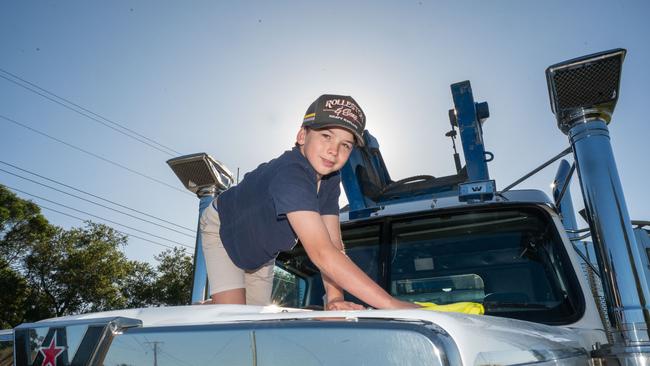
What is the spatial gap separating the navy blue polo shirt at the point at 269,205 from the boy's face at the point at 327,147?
0.04 m

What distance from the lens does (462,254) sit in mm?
2869

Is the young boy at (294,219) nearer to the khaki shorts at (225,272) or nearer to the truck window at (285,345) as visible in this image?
the khaki shorts at (225,272)

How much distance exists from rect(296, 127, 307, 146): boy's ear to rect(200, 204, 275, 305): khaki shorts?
2.19 ft

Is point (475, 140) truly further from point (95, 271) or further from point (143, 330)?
point (95, 271)

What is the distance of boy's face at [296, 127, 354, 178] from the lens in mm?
1934

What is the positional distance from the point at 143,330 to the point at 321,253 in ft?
2.40

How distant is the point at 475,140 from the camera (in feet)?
12.4

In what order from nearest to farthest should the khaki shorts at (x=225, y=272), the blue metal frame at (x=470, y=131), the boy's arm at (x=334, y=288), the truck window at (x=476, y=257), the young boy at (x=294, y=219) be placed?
the young boy at (x=294, y=219), the boy's arm at (x=334, y=288), the khaki shorts at (x=225, y=272), the truck window at (x=476, y=257), the blue metal frame at (x=470, y=131)

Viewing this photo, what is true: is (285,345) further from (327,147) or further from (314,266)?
(314,266)

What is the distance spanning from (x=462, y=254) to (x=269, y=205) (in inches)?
59.1

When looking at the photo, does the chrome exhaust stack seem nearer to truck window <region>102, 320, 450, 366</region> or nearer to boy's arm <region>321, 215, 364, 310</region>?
boy's arm <region>321, 215, 364, 310</region>

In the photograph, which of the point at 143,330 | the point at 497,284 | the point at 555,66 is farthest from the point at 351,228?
the point at 143,330

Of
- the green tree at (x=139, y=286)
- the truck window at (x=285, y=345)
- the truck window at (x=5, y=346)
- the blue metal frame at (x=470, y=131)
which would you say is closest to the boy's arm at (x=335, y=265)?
the truck window at (x=285, y=345)

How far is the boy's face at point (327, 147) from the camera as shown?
1934 millimetres
